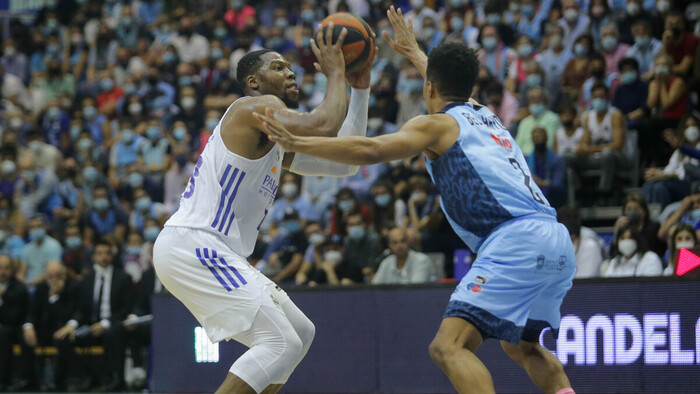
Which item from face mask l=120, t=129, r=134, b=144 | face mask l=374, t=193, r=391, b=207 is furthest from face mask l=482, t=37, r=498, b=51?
face mask l=120, t=129, r=134, b=144

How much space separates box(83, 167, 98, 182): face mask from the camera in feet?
52.4

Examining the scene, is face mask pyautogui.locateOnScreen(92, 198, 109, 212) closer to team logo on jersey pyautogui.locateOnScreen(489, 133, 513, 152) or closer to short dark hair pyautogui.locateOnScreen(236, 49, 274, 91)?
short dark hair pyautogui.locateOnScreen(236, 49, 274, 91)

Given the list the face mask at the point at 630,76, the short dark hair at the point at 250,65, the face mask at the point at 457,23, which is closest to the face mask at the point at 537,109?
the face mask at the point at 630,76

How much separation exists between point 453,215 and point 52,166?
1272 centimetres

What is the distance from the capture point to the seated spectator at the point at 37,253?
13945mm

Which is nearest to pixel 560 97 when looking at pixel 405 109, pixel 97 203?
pixel 405 109

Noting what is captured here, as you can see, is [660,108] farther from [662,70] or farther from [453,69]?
[453,69]

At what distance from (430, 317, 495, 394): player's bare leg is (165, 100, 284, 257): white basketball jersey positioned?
1.33 metres

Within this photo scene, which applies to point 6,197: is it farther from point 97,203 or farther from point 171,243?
point 171,243

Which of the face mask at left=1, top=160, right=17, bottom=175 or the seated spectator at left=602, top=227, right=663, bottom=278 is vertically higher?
the face mask at left=1, top=160, right=17, bottom=175

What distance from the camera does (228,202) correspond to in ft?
17.6

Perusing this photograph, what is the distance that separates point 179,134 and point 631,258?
8.61 m

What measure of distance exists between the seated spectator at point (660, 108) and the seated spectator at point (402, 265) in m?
3.50

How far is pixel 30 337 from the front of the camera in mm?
12555
